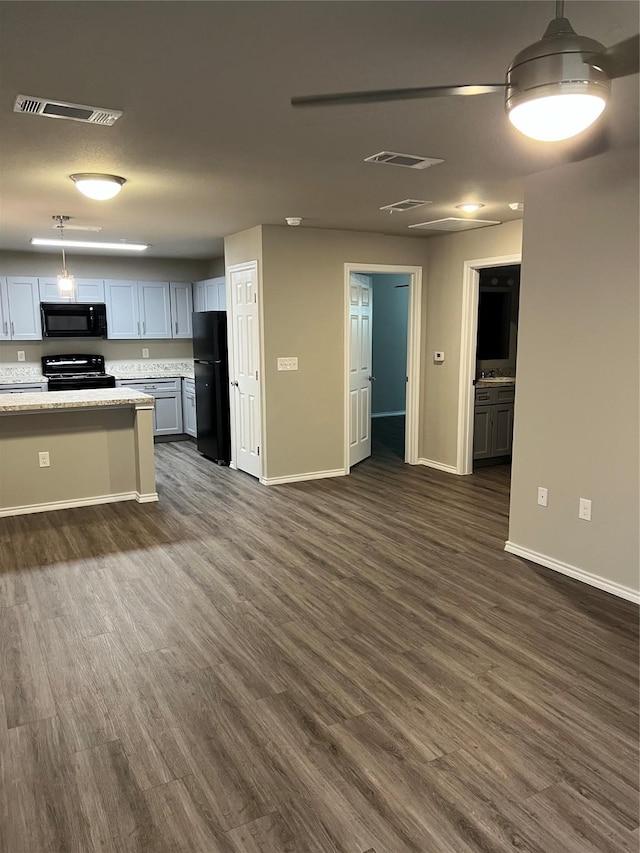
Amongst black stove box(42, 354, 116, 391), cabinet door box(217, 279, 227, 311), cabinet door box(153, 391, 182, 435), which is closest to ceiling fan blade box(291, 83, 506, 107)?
cabinet door box(217, 279, 227, 311)

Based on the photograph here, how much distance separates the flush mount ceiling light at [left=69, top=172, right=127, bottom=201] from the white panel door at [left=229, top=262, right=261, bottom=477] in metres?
2.10

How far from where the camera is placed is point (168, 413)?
27.3 feet

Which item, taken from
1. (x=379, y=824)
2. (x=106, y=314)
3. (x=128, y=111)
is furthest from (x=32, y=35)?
(x=106, y=314)

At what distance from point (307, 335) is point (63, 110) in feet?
11.7

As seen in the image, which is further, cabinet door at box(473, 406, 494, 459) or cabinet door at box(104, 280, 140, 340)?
cabinet door at box(104, 280, 140, 340)

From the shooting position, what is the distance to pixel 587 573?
3.68 metres

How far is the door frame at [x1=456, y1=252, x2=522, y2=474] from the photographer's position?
20.0 feet

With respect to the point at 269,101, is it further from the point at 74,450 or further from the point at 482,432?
the point at 482,432

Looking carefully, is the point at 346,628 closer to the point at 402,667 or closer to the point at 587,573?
the point at 402,667

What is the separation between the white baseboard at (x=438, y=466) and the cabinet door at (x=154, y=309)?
400 cm

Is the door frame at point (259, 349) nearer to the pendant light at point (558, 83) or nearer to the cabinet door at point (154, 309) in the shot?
the cabinet door at point (154, 309)

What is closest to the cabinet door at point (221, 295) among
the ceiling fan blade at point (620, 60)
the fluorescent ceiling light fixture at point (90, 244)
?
the fluorescent ceiling light fixture at point (90, 244)

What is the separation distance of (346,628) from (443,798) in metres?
1.20

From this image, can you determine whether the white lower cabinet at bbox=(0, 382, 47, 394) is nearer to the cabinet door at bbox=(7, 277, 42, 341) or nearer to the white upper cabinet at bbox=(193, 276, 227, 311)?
the cabinet door at bbox=(7, 277, 42, 341)
